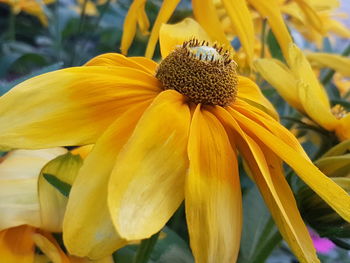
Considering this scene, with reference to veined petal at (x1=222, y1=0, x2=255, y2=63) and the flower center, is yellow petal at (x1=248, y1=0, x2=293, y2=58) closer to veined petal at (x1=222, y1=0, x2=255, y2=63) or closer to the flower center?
veined petal at (x1=222, y1=0, x2=255, y2=63)

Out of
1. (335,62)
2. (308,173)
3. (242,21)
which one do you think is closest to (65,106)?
(308,173)

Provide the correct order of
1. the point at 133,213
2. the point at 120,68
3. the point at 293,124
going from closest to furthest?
1. the point at 133,213
2. the point at 120,68
3. the point at 293,124

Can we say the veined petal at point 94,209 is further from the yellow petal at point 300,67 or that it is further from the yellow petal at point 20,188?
the yellow petal at point 300,67

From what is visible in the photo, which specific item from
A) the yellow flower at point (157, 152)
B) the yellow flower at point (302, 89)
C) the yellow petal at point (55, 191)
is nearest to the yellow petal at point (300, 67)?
the yellow flower at point (302, 89)

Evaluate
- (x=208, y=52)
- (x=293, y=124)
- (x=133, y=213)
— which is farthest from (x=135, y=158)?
(x=293, y=124)

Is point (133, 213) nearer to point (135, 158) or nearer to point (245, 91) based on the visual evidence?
point (135, 158)

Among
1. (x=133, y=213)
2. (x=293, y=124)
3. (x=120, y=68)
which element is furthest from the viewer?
(x=293, y=124)

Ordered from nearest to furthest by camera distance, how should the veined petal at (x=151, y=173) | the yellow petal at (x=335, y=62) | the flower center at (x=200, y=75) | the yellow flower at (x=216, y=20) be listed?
the veined petal at (x=151, y=173) → the flower center at (x=200, y=75) → the yellow flower at (x=216, y=20) → the yellow petal at (x=335, y=62)

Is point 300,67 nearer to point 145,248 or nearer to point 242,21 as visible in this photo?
point 242,21
